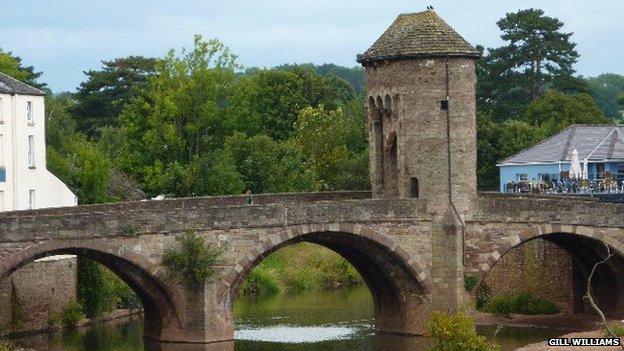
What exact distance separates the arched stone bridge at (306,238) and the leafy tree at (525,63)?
206ft

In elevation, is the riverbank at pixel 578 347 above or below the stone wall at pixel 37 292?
below

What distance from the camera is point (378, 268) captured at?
209ft

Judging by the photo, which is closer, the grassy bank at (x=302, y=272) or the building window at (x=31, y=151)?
the building window at (x=31, y=151)

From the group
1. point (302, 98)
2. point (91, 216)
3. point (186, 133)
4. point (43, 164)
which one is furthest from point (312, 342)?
point (302, 98)

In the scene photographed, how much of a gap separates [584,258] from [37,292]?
20.6 metres

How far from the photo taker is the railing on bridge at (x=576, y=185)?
7750 cm

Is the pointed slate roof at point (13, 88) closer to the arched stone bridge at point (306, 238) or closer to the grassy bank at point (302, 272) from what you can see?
the arched stone bridge at point (306, 238)

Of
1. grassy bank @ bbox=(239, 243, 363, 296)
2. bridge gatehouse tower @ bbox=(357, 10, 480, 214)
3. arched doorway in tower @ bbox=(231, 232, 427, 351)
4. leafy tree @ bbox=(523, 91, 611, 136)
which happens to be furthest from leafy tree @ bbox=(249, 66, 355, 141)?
bridge gatehouse tower @ bbox=(357, 10, 480, 214)

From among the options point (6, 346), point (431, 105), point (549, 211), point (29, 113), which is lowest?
point (6, 346)

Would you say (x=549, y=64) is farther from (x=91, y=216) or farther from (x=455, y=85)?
(x=91, y=216)

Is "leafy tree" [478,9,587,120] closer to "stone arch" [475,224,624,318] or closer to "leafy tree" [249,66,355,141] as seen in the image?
"leafy tree" [249,66,355,141]

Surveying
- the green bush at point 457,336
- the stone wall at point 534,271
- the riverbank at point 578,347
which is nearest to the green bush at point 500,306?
the stone wall at point 534,271

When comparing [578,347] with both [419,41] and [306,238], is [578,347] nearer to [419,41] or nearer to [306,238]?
[306,238]

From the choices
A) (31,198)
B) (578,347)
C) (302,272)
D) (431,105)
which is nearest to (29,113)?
(31,198)
